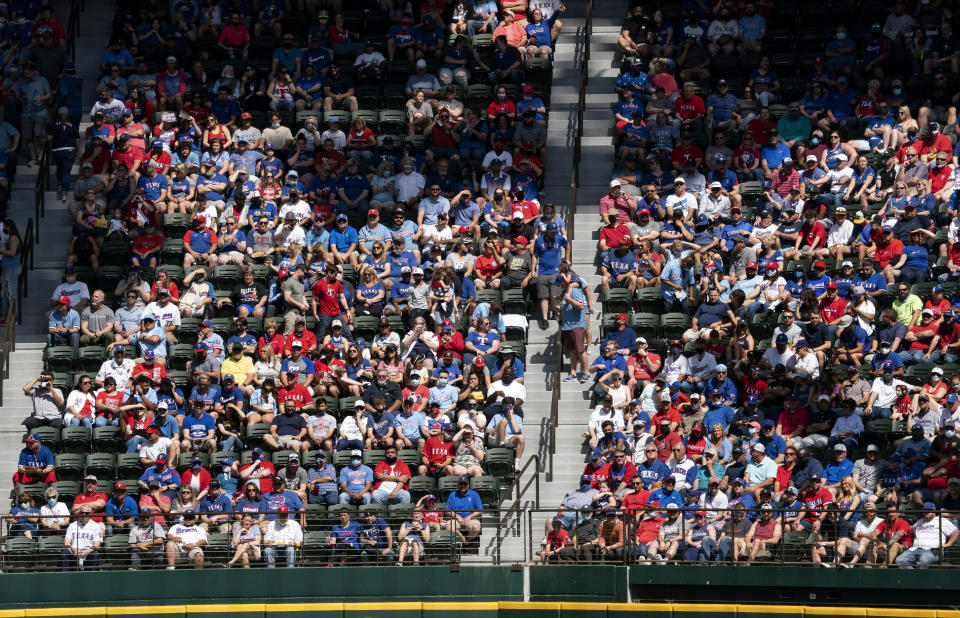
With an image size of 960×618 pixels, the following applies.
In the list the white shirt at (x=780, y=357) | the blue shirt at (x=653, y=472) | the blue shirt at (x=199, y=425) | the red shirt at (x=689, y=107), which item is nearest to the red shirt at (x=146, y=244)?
the blue shirt at (x=199, y=425)

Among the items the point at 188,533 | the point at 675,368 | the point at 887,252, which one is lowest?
the point at 188,533

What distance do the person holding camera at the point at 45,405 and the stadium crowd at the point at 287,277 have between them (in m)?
0.03

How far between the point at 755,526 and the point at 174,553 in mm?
7680

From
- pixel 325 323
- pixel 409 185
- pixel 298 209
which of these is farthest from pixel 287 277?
pixel 409 185

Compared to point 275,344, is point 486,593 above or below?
below

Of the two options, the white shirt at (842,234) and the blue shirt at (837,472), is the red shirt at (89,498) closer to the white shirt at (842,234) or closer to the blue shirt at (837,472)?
the blue shirt at (837,472)

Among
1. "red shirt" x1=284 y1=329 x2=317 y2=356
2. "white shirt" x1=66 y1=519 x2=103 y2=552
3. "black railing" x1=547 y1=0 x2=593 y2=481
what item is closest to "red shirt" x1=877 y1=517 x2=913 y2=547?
"black railing" x1=547 y1=0 x2=593 y2=481

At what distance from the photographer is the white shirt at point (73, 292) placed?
29.4 metres

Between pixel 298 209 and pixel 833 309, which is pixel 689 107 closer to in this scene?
pixel 833 309

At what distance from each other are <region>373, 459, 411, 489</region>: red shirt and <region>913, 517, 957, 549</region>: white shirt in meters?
7.06

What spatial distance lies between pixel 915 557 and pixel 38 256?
51.5 feet

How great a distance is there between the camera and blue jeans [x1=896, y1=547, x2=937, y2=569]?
77.3 feet

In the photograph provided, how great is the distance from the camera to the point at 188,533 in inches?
981

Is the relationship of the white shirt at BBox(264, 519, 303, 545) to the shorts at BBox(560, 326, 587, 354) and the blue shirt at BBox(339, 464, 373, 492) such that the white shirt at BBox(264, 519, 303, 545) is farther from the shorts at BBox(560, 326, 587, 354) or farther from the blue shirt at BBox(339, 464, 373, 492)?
the shorts at BBox(560, 326, 587, 354)
